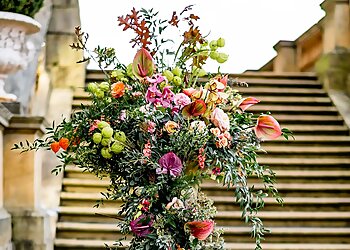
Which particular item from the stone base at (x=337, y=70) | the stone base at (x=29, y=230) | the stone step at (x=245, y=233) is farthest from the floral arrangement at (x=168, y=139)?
the stone base at (x=337, y=70)

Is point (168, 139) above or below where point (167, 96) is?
below

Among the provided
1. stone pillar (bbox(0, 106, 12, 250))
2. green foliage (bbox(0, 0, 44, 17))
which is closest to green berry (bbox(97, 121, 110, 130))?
green foliage (bbox(0, 0, 44, 17))

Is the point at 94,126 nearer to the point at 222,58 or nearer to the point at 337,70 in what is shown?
the point at 222,58

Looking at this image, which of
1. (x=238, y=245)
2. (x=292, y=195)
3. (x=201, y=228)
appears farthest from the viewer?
(x=292, y=195)

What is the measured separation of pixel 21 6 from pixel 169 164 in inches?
96.7

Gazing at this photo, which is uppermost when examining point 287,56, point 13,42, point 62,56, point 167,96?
point 287,56

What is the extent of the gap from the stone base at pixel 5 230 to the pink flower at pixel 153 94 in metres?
2.66

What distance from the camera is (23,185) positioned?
499cm

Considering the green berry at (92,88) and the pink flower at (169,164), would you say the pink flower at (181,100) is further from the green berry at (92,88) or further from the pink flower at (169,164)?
the green berry at (92,88)

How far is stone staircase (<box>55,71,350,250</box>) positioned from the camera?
6.33 metres

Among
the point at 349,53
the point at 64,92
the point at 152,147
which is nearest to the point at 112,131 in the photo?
the point at 152,147

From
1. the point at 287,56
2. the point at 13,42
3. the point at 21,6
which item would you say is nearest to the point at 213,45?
the point at 13,42

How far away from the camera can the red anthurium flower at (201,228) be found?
2.18 meters

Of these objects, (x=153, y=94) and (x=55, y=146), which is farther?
(x=55, y=146)
